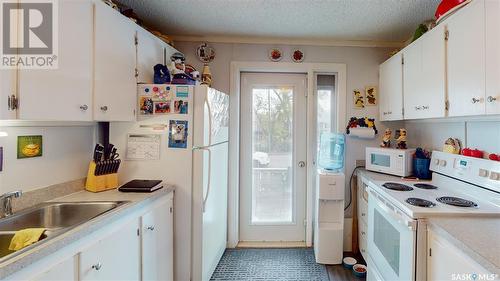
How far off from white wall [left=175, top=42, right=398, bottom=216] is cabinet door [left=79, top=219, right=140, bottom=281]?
1804 mm

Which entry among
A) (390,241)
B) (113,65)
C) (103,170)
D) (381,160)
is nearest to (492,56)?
(390,241)

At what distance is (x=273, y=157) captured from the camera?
3.03m

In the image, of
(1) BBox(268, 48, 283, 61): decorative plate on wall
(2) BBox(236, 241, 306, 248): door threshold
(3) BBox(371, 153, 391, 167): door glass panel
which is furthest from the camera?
(2) BBox(236, 241, 306, 248): door threshold

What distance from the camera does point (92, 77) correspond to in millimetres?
1534

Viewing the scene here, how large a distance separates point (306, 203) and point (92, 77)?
2.43 metres

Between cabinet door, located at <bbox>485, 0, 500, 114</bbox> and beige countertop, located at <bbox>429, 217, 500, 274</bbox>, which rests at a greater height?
cabinet door, located at <bbox>485, 0, 500, 114</bbox>

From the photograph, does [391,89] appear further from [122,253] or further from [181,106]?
[122,253]

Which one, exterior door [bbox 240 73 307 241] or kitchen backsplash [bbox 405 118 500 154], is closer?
kitchen backsplash [bbox 405 118 500 154]

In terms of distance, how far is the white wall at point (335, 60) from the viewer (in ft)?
9.34

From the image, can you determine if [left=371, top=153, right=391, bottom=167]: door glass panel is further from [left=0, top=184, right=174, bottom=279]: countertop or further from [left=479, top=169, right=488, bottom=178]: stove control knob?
[left=0, top=184, right=174, bottom=279]: countertop

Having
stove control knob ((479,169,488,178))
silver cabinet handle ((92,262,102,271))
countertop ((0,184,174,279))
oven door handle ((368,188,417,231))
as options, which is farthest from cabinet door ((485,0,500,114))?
silver cabinet handle ((92,262,102,271))

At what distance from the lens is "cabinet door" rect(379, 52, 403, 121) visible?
92.5 inches

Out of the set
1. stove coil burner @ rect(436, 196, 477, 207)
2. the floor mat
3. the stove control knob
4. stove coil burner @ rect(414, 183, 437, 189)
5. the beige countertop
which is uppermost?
the stove control knob

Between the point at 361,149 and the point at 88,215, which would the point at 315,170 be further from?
the point at 88,215
